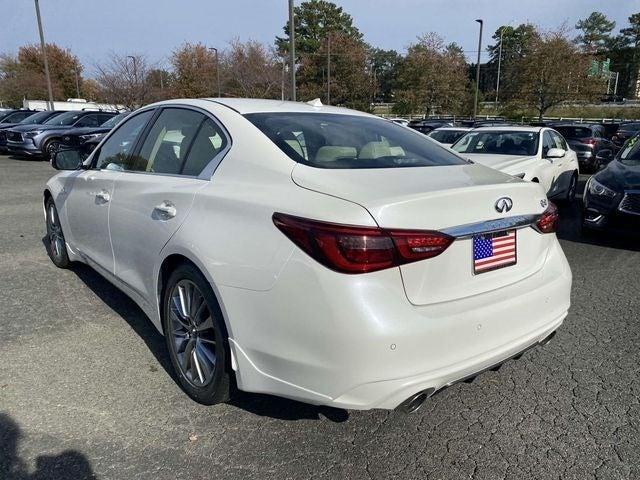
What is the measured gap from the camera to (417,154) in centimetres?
299

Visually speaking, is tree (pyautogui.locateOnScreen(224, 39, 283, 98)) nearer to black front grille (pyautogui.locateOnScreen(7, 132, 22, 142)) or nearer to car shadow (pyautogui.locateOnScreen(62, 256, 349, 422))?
black front grille (pyautogui.locateOnScreen(7, 132, 22, 142))

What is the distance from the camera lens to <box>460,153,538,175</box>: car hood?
7309mm

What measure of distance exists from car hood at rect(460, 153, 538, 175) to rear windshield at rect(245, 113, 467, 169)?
433 centimetres

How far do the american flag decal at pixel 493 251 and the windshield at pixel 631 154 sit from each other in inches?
214

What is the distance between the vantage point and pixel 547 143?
872 cm

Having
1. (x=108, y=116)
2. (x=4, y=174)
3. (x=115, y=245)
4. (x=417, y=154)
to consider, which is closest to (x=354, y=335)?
(x=417, y=154)

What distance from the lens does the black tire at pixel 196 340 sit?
8.13 ft

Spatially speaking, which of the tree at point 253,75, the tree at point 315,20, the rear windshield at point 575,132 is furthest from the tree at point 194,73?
the rear windshield at point 575,132

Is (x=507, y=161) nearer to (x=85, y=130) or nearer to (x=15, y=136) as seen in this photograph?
(x=85, y=130)

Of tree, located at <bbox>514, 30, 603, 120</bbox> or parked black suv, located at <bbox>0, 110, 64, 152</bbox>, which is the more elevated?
tree, located at <bbox>514, 30, 603, 120</bbox>

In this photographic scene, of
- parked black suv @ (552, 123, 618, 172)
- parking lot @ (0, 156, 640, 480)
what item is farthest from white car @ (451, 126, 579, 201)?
parked black suv @ (552, 123, 618, 172)

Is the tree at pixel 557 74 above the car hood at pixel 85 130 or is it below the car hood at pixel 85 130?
above

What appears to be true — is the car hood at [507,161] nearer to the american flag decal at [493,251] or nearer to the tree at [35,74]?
the american flag decal at [493,251]

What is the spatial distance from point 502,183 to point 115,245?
250 centimetres
